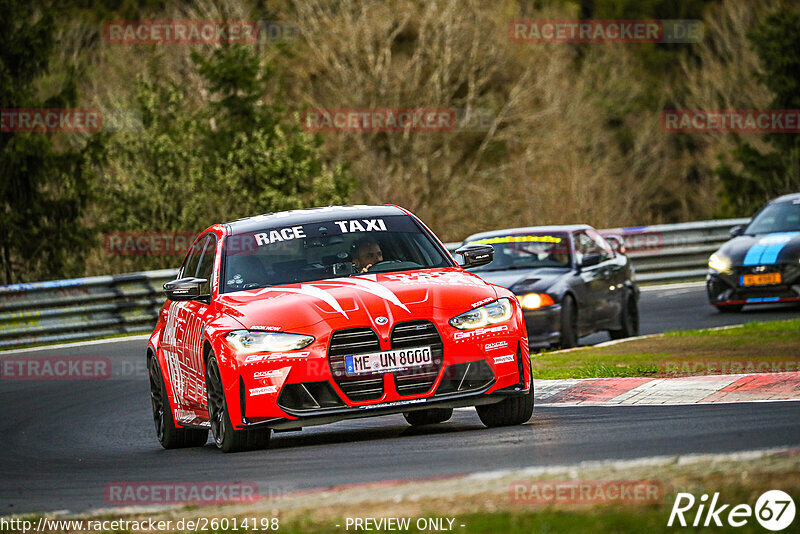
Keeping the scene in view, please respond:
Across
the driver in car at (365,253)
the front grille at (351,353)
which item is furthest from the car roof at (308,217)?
the front grille at (351,353)

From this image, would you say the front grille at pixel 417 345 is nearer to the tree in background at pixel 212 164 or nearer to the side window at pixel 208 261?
the side window at pixel 208 261

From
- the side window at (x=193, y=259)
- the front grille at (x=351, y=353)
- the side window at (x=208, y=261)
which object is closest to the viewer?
the front grille at (x=351, y=353)

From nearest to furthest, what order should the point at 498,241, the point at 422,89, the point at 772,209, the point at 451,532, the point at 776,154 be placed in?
1. the point at 451,532
2. the point at 498,241
3. the point at 772,209
4. the point at 776,154
5. the point at 422,89

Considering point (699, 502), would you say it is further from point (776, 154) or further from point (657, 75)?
point (657, 75)

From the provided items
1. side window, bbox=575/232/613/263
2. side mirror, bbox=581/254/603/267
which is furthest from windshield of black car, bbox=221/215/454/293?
side window, bbox=575/232/613/263

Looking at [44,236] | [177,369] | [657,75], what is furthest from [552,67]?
[177,369]

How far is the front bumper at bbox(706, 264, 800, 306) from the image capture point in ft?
63.7

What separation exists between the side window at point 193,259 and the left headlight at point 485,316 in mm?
2888

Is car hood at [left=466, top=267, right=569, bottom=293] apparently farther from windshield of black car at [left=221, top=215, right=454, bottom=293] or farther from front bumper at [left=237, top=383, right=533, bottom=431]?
front bumper at [left=237, top=383, right=533, bottom=431]

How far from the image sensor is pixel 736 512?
547 cm

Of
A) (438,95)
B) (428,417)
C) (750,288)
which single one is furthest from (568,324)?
(438,95)

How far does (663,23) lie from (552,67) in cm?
2156

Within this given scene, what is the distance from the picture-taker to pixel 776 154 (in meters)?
40.7

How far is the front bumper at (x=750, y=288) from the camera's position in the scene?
19406 millimetres
